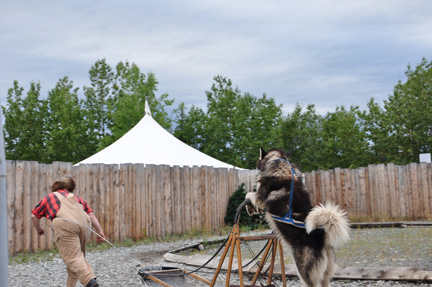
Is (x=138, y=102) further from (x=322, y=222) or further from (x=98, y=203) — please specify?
(x=322, y=222)

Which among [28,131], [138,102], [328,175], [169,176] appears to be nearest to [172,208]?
[169,176]

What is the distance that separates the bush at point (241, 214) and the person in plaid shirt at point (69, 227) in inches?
381

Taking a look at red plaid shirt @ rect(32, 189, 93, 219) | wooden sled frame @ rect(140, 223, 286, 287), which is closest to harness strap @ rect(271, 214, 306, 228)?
wooden sled frame @ rect(140, 223, 286, 287)

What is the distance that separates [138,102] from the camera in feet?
110

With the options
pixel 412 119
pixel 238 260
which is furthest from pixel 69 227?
pixel 412 119

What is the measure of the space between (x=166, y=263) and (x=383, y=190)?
34.4 ft

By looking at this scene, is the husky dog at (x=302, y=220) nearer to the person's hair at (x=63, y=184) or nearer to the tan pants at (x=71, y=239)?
the tan pants at (x=71, y=239)

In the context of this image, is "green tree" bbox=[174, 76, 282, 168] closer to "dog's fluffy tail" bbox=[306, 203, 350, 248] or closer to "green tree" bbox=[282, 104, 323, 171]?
"green tree" bbox=[282, 104, 323, 171]

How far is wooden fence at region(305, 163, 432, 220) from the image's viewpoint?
16906mm

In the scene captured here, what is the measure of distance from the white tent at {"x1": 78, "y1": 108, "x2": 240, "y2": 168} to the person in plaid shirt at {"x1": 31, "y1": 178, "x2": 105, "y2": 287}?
9201mm

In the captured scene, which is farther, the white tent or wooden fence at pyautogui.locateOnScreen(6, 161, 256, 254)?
→ the white tent

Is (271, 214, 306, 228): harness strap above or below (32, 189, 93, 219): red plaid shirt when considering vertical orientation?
below

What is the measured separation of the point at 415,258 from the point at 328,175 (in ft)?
32.8

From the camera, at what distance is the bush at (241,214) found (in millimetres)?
15953
